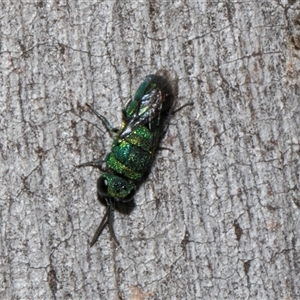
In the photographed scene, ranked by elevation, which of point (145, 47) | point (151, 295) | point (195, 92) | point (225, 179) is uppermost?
point (145, 47)

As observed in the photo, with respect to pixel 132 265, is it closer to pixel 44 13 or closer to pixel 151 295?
pixel 151 295

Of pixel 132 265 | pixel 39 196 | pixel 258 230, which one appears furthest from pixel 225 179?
pixel 39 196

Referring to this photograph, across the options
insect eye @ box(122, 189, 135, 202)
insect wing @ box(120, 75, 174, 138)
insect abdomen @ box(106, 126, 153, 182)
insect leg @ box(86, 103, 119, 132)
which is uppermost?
insect wing @ box(120, 75, 174, 138)

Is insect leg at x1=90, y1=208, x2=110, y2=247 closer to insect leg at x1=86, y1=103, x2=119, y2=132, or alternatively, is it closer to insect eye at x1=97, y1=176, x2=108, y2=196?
insect eye at x1=97, y1=176, x2=108, y2=196

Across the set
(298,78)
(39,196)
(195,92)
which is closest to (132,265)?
(39,196)

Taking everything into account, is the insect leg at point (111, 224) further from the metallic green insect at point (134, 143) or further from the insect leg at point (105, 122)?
the insect leg at point (105, 122)

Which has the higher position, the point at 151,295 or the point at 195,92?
the point at 195,92

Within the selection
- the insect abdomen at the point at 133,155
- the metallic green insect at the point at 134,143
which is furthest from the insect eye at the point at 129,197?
the insect abdomen at the point at 133,155

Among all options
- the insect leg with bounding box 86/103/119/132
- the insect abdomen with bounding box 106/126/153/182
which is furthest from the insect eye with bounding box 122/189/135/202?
the insect leg with bounding box 86/103/119/132
